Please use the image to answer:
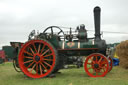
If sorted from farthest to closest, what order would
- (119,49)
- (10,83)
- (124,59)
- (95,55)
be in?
1. (119,49)
2. (124,59)
3. (95,55)
4. (10,83)

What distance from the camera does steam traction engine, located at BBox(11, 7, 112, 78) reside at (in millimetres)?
7758

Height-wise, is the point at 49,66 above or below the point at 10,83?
above

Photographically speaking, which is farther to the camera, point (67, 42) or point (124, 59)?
point (124, 59)

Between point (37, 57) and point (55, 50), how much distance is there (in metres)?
0.91

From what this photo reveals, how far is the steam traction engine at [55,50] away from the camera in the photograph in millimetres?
7758

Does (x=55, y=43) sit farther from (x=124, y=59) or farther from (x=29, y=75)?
(x=124, y=59)

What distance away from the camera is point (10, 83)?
6.80m

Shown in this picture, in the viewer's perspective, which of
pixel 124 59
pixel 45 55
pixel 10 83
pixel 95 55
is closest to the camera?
pixel 10 83

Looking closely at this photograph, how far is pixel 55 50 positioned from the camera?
7.83 m

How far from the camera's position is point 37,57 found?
25.9 ft

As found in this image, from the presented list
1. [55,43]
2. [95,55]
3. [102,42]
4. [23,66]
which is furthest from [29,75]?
[102,42]

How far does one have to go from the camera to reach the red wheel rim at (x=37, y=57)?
785 cm

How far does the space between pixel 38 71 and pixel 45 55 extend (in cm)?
96

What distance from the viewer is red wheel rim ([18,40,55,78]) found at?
7848 mm
